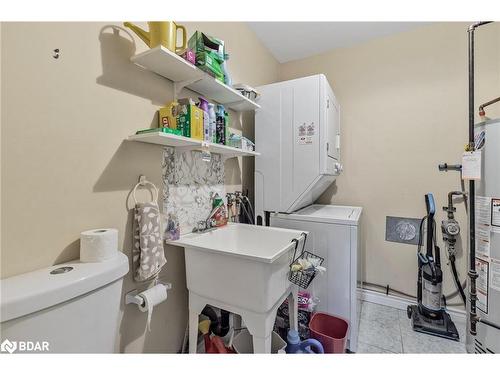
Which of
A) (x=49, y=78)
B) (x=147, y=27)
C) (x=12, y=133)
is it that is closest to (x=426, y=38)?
(x=147, y=27)

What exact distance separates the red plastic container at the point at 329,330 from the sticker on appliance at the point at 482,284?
2.63 feet

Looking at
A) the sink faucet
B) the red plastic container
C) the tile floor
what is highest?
the sink faucet

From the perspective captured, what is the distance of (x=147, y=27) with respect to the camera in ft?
4.08

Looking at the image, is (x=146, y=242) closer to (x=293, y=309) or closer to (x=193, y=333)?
(x=193, y=333)

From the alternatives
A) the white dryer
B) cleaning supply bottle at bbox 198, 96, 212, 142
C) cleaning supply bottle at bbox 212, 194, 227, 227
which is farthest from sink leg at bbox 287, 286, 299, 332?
cleaning supply bottle at bbox 198, 96, 212, 142

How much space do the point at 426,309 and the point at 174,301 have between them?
A: 7.13 feet

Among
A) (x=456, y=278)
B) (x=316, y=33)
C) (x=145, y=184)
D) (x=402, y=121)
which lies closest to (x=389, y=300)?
(x=456, y=278)

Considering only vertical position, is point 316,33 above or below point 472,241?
above

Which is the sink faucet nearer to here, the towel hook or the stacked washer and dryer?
the towel hook

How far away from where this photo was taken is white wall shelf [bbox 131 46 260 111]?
3.67 ft

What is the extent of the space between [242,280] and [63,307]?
714 mm

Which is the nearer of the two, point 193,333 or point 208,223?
point 193,333

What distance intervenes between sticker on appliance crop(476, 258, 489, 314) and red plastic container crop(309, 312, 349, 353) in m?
0.80

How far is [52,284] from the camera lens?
72 centimetres
